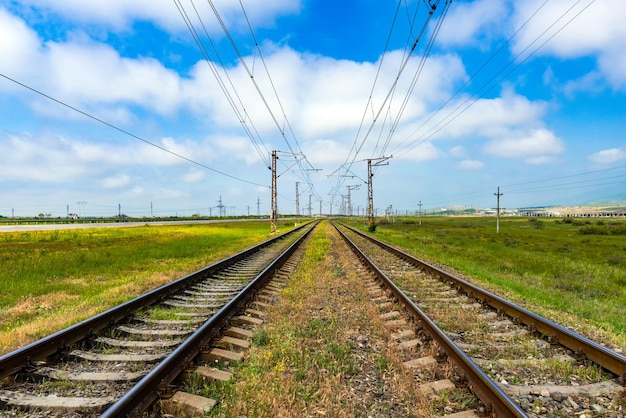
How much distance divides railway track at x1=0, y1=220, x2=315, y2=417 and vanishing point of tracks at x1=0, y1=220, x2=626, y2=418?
2 centimetres

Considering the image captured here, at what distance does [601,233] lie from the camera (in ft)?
178

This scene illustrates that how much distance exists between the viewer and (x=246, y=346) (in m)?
5.62

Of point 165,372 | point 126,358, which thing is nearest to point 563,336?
point 165,372

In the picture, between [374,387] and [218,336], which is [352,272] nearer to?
[218,336]

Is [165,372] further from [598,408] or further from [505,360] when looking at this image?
[598,408]

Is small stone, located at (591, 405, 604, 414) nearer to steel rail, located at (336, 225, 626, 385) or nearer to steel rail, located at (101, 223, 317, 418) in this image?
steel rail, located at (336, 225, 626, 385)

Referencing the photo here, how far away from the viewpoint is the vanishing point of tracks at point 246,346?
3.83 meters

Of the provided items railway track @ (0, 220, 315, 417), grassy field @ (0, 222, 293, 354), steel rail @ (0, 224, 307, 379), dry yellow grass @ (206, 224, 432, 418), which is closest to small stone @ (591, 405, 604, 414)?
dry yellow grass @ (206, 224, 432, 418)

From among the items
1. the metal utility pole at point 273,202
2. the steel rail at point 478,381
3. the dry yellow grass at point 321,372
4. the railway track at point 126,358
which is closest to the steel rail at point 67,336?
the railway track at point 126,358

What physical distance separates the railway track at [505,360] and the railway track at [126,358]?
9.66 ft

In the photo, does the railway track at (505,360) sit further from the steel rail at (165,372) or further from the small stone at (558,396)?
the steel rail at (165,372)

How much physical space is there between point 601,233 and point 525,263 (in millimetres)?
47908

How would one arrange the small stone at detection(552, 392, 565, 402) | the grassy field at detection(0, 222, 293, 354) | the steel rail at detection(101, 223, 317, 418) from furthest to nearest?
the grassy field at detection(0, 222, 293, 354) → the small stone at detection(552, 392, 565, 402) → the steel rail at detection(101, 223, 317, 418)

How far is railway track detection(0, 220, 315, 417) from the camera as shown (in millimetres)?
3771
